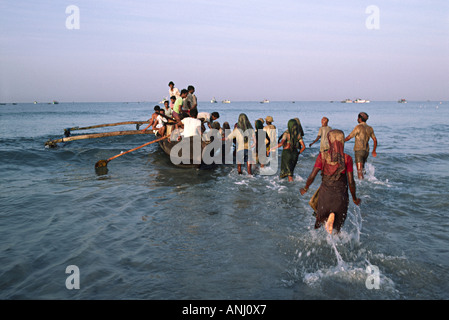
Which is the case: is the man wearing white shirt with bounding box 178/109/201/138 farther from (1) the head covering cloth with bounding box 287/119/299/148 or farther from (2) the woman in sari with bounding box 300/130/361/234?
(2) the woman in sari with bounding box 300/130/361/234

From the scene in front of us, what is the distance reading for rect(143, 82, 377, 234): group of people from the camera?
5.14 meters

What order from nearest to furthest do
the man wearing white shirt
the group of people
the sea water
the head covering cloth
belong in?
the sea water < the group of people < the head covering cloth < the man wearing white shirt

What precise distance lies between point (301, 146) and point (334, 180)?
4849 millimetres

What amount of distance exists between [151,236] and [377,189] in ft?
24.1

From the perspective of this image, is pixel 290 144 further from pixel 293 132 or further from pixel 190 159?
pixel 190 159

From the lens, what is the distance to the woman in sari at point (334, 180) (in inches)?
198

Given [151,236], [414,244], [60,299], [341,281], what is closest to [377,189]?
[414,244]

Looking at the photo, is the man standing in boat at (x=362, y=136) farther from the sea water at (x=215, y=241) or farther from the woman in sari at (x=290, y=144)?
the woman in sari at (x=290, y=144)

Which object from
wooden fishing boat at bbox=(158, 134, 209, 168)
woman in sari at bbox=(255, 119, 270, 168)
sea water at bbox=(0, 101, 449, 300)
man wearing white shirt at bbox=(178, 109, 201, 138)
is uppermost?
man wearing white shirt at bbox=(178, 109, 201, 138)

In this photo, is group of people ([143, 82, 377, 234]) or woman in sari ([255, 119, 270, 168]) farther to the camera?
woman in sari ([255, 119, 270, 168])

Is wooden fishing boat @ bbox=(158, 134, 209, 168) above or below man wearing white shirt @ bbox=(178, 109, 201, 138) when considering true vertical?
below

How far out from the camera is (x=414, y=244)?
5965mm

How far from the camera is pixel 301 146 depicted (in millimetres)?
9906

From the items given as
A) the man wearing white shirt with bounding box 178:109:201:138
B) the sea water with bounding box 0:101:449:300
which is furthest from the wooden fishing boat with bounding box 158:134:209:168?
the sea water with bounding box 0:101:449:300
